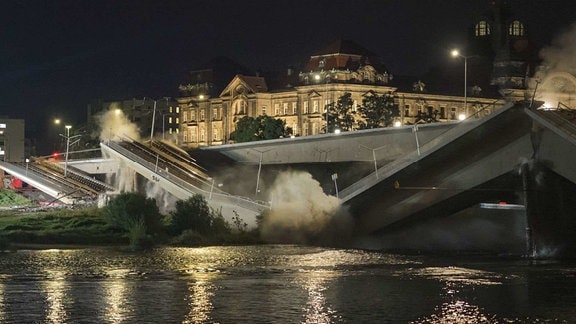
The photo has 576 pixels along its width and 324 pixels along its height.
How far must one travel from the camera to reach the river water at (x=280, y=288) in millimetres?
38812

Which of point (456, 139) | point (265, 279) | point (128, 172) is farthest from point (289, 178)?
point (265, 279)

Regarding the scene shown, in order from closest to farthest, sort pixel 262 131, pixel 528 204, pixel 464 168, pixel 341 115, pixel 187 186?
pixel 528 204 → pixel 464 168 → pixel 187 186 → pixel 262 131 → pixel 341 115

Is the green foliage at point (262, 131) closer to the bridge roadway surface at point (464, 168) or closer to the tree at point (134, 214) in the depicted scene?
the bridge roadway surface at point (464, 168)

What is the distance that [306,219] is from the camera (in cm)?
7656

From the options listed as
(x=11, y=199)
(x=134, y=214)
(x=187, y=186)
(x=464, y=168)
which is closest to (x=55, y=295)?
(x=134, y=214)

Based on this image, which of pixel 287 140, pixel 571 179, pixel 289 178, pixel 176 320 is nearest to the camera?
pixel 176 320

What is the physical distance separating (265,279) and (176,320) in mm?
14143

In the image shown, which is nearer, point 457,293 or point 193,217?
point 457,293

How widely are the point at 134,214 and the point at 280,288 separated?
33.5 meters

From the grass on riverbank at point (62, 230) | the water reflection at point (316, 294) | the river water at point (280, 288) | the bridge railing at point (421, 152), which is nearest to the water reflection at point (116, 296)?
the river water at point (280, 288)

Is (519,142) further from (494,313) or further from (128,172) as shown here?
(128,172)

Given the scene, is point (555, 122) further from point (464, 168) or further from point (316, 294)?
point (316, 294)

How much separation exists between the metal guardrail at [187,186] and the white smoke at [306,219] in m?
1.57

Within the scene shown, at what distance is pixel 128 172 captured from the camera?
11188 centimetres
